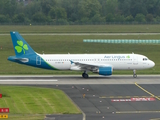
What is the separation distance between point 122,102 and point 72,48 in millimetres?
50438

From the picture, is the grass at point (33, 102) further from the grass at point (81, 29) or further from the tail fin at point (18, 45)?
the grass at point (81, 29)

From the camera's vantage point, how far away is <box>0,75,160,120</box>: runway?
32.8m

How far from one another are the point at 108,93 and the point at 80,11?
12523cm

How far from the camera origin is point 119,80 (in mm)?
51281

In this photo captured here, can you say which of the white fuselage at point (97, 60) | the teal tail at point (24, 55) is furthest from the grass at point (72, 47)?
the white fuselage at point (97, 60)

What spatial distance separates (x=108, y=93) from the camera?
4228cm

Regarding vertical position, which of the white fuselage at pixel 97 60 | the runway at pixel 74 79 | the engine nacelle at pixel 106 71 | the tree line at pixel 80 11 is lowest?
the runway at pixel 74 79

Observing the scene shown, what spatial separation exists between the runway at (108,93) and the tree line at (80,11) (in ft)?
326

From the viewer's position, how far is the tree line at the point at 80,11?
154000 mm

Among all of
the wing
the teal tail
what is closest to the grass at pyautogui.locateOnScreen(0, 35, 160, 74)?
the teal tail

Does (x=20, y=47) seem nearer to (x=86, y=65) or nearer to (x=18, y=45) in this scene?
(x=18, y=45)

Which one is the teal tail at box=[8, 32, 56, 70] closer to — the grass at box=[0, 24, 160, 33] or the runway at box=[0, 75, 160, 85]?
the runway at box=[0, 75, 160, 85]

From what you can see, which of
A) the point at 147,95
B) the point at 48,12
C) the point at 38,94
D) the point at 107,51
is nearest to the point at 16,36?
the point at 38,94

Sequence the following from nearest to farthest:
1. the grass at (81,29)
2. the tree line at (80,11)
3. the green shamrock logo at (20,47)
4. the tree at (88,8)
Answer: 1. the green shamrock logo at (20,47)
2. the grass at (81,29)
3. the tree line at (80,11)
4. the tree at (88,8)
